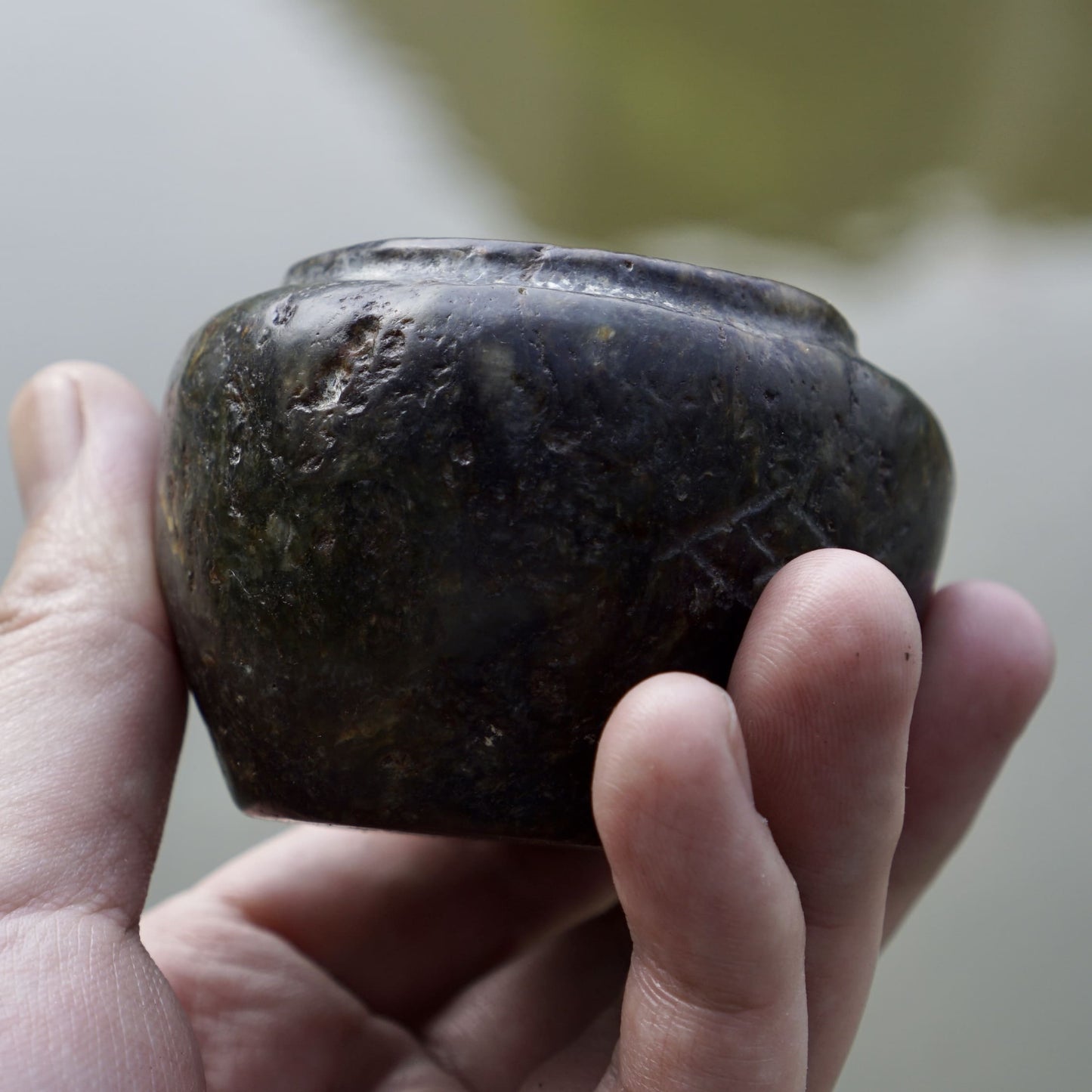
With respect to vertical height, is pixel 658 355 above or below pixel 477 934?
above

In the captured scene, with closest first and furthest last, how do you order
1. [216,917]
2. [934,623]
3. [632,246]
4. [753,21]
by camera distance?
[934,623]
[216,917]
[632,246]
[753,21]

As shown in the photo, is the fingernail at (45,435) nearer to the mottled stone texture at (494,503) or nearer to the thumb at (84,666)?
the thumb at (84,666)

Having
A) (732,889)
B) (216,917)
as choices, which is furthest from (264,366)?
(216,917)

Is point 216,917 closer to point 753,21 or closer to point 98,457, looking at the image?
point 98,457

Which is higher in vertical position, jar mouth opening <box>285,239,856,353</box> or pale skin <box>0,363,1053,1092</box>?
jar mouth opening <box>285,239,856,353</box>

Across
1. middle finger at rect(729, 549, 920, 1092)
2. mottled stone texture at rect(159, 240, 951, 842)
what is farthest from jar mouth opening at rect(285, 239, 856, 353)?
middle finger at rect(729, 549, 920, 1092)

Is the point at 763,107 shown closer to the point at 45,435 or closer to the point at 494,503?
the point at 45,435

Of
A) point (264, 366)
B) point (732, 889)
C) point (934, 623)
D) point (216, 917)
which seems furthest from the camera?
point (216, 917)

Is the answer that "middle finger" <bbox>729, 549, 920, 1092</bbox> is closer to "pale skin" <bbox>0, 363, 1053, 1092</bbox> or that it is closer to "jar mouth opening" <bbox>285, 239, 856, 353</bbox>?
"pale skin" <bbox>0, 363, 1053, 1092</bbox>
